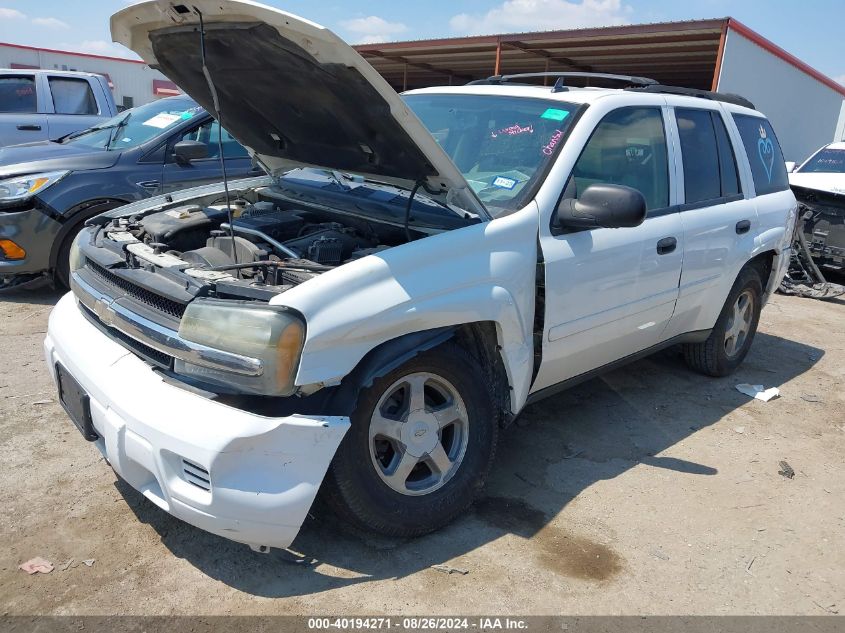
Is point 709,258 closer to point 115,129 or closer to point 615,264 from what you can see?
point 615,264

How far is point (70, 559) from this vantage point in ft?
8.68

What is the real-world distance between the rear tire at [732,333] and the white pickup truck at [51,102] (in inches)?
326

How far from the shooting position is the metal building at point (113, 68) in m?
23.6

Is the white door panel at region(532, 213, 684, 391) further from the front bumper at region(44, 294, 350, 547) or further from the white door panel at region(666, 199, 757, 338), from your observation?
the front bumper at region(44, 294, 350, 547)

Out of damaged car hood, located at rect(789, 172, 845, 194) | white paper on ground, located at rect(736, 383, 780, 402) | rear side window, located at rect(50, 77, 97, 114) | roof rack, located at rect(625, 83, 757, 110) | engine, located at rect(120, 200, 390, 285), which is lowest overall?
white paper on ground, located at rect(736, 383, 780, 402)

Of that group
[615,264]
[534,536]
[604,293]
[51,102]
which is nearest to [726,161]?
[615,264]

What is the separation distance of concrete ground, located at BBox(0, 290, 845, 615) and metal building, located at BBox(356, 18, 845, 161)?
8.58 meters

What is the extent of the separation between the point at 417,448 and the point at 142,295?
1205 mm

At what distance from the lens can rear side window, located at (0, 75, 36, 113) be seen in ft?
31.4

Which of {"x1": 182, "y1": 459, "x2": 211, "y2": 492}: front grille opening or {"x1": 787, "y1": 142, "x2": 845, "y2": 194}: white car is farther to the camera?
{"x1": 787, "y1": 142, "x2": 845, "y2": 194}: white car

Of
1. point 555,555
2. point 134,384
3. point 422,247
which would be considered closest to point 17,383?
point 134,384

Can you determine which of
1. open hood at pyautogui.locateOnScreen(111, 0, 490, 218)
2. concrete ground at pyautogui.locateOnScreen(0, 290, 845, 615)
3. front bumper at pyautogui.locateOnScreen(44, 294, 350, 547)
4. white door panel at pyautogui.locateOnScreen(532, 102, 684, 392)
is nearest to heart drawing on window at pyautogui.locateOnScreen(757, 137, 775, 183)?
white door panel at pyautogui.locateOnScreen(532, 102, 684, 392)

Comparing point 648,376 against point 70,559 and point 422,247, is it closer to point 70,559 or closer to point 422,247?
point 422,247

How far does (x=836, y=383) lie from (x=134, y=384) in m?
4.92
